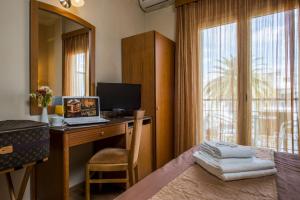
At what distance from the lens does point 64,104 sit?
Result: 1889mm

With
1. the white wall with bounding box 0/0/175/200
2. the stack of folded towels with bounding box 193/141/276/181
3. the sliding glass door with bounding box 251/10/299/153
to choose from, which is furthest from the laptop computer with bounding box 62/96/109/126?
the sliding glass door with bounding box 251/10/299/153

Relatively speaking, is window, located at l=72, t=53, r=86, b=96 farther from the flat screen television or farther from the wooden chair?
the wooden chair

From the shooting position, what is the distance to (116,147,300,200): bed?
2.56 feet

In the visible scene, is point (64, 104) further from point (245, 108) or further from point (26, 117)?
point (245, 108)

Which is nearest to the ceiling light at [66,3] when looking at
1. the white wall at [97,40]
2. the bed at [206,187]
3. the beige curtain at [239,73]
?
the white wall at [97,40]

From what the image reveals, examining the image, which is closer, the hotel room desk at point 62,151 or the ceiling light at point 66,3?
the hotel room desk at point 62,151

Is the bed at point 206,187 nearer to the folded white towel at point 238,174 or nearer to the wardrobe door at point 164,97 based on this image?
the folded white towel at point 238,174

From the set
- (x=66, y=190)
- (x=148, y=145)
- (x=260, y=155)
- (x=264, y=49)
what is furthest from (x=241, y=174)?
(x=264, y=49)

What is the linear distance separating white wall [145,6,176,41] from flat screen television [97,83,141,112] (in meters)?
1.23

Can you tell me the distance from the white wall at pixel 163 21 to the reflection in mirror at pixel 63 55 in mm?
1407

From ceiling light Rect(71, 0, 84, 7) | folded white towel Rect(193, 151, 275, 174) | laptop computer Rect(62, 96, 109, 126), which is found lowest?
folded white towel Rect(193, 151, 275, 174)

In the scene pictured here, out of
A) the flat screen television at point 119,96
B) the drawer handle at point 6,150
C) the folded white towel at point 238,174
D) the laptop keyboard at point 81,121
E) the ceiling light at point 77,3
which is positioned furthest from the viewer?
the flat screen television at point 119,96

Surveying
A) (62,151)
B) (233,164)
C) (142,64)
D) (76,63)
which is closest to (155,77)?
(142,64)

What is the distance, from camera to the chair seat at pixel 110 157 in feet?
5.82
